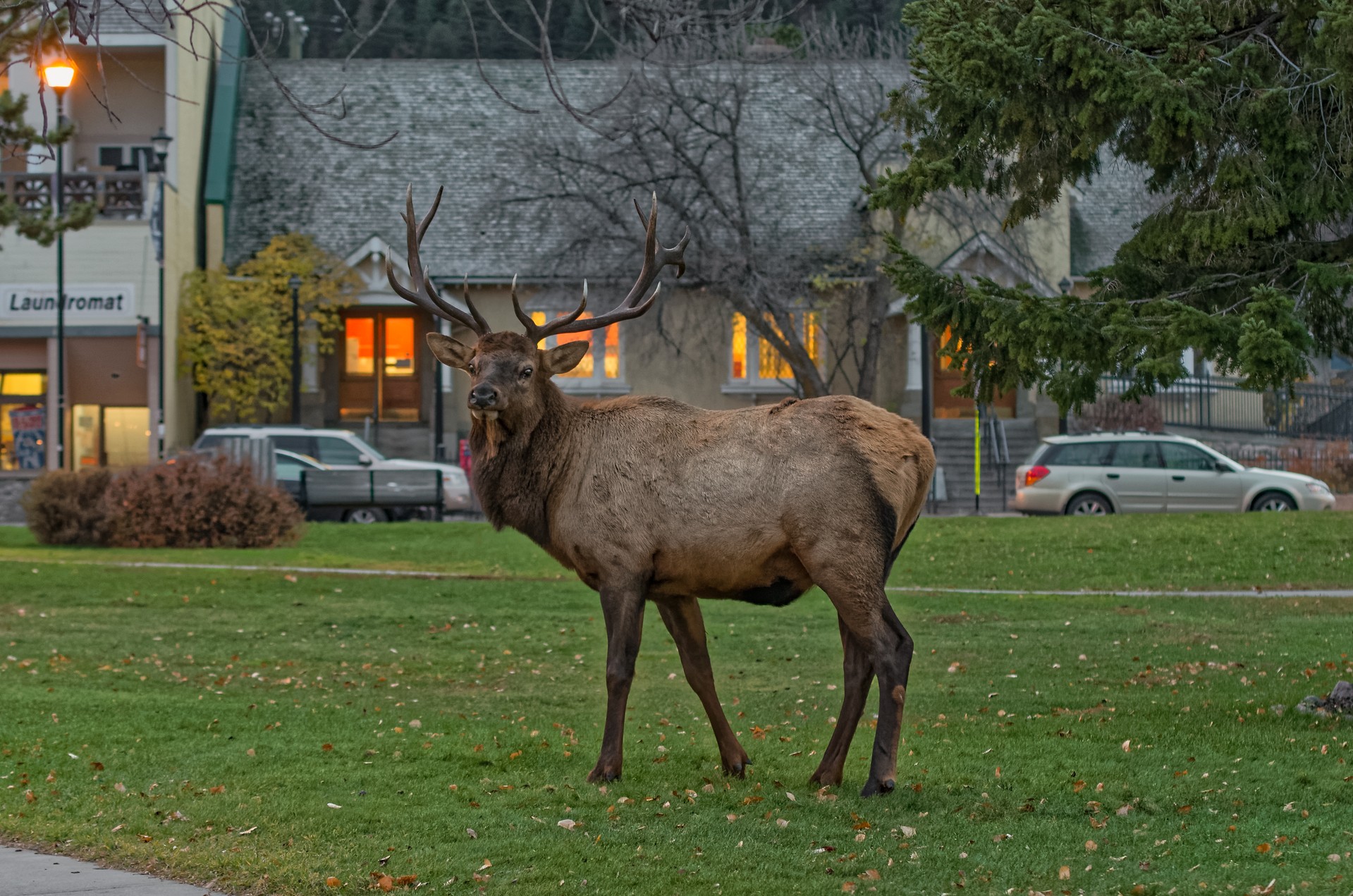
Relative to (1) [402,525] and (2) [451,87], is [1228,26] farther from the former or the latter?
(2) [451,87]

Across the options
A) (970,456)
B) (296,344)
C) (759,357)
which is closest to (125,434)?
(296,344)

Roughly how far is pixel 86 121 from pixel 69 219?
19.5 meters

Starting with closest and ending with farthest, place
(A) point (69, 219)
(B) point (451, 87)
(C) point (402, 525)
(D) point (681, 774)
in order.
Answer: (D) point (681, 774)
(A) point (69, 219)
(C) point (402, 525)
(B) point (451, 87)

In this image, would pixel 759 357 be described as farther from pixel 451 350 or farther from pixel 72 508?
pixel 451 350

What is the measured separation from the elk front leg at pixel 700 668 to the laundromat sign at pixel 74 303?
29428 mm

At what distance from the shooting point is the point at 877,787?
7.76 metres

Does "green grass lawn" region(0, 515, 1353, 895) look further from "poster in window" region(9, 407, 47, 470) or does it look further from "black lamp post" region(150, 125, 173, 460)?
"poster in window" region(9, 407, 47, 470)

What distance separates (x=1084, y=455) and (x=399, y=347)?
18372mm

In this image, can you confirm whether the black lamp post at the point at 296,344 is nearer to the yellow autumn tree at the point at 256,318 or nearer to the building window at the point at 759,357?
the yellow autumn tree at the point at 256,318

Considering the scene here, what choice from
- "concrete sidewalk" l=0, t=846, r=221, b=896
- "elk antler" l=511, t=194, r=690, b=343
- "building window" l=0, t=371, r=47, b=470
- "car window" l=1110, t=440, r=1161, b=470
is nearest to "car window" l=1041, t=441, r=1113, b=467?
"car window" l=1110, t=440, r=1161, b=470

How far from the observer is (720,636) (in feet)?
50.1

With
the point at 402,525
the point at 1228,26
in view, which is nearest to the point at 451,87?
the point at 402,525

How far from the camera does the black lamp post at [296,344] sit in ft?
112

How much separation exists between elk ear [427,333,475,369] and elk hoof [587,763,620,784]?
2367mm
